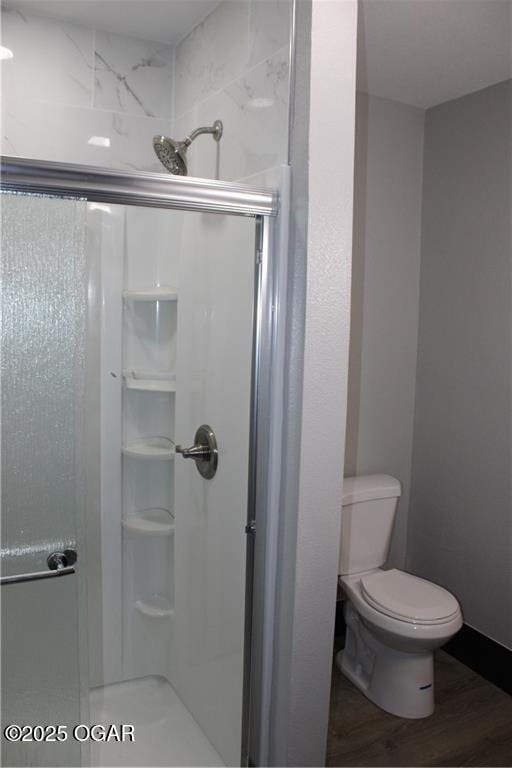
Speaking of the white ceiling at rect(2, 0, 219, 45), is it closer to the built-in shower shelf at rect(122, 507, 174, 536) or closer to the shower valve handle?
the shower valve handle

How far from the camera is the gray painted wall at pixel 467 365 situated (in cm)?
260

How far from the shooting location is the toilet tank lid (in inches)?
103

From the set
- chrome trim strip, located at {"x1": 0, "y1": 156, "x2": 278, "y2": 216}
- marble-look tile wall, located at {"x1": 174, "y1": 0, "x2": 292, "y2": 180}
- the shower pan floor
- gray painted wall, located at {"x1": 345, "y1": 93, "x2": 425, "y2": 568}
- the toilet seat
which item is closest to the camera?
chrome trim strip, located at {"x1": 0, "y1": 156, "x2": 278, "y2": 216}

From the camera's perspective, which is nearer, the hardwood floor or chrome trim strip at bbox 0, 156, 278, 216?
chrome trim strip at bbox 0, 156, 278, 216

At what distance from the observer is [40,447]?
4.97 feet

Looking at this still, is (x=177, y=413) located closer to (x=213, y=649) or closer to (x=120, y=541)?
(x=120, y=541)

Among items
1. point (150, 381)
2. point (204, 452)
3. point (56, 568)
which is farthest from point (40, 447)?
point (150, 381)

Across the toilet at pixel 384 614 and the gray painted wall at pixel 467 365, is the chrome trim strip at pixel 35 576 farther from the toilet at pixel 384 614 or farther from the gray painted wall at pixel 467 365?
the gray painted wall at pixel 467 365

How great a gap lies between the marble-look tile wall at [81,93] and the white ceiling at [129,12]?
3 centimetres

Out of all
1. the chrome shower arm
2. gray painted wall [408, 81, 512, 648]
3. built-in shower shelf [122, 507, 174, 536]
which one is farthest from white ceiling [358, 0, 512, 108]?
built-in shower shelf [122, 507, 174, 536]

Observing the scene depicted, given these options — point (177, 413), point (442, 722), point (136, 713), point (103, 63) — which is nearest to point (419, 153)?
point (103, 63)

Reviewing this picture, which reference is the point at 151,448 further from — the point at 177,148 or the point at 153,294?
the point at 177,148

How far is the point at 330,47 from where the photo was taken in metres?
1.64

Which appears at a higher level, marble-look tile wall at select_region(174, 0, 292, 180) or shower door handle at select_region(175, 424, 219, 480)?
marble-look tile wall at select_region(174, 0, 292, 180)
